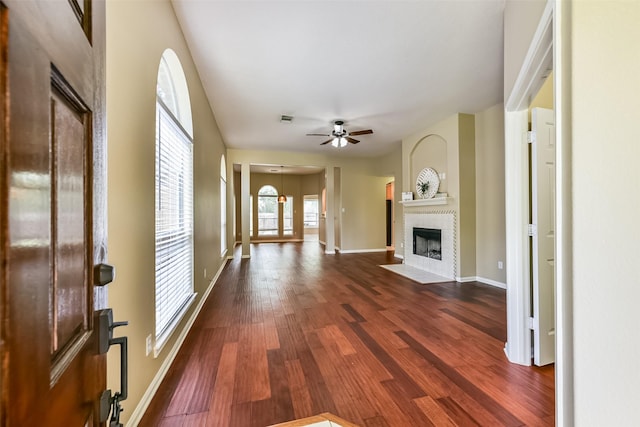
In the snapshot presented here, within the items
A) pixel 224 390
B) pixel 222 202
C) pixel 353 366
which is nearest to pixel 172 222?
pixel 224 390

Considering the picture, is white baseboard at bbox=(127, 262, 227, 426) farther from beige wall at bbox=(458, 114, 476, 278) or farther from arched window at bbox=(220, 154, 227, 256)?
beige wall at bbox=(458, 114, 476, 278)

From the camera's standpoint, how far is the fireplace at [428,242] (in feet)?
16.0

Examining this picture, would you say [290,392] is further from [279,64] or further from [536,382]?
[279,64]

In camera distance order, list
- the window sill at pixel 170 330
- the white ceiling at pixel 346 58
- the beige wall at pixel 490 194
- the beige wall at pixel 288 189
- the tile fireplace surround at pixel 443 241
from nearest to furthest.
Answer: the window sill at pixel 170 330, the white ceiling at pixel 346 58, the beige wall at pixel 490 194, the tile fireplace surround at pixel 443 241, the beige wall at pixel 288 189

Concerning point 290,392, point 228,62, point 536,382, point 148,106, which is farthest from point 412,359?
point 228,62

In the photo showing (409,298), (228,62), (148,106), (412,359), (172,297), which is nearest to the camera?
(148,106)

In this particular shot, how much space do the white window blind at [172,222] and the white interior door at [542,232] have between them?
2.71 meters

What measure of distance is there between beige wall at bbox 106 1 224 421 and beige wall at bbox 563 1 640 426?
1.89 m

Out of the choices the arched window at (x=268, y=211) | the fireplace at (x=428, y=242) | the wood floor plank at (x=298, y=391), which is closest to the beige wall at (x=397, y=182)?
the fireplace at (x=428, y=242)

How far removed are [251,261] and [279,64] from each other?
15.3 feet

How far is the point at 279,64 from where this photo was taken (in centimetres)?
287

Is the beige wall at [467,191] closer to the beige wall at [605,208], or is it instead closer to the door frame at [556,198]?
the door frame at [556,198]

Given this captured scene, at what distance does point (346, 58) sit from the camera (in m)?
2.76

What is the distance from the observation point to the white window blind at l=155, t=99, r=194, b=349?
1930mm
